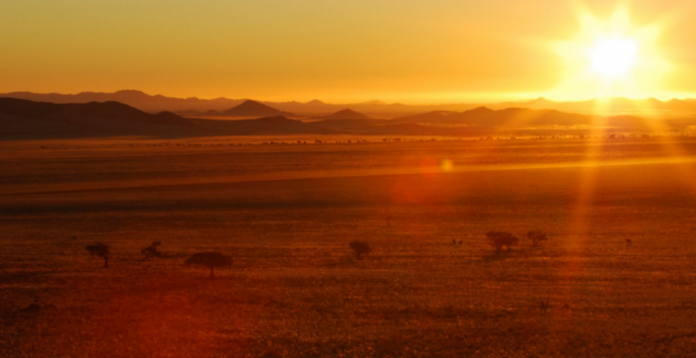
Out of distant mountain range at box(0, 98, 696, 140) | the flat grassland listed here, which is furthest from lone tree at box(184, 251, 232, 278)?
distant mountain range at box(0, 98, 696, 140)

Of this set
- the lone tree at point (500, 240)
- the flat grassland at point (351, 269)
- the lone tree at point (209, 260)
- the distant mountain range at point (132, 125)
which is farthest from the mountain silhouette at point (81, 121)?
the lone tree at point (500, 240)

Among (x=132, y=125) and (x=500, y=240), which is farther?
(x=132, y=125)

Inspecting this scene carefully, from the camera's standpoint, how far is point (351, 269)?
50.0 ft

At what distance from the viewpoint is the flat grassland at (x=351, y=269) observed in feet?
33.8

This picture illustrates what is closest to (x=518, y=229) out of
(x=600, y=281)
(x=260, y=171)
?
(x=600, y=281)

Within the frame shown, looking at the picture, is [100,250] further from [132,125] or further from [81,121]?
[81,121]

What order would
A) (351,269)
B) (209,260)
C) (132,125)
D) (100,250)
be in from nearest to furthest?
(209,260) < (351,269) < (100,250) < (132,125)

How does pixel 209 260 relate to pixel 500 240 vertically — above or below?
above

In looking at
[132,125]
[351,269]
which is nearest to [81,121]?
[132,125]

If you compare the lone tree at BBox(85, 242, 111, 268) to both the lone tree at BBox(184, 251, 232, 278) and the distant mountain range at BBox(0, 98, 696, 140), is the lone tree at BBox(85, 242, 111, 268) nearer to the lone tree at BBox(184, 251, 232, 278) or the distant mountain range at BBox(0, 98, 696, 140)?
the lone tree at BBox(184, 251, 232, 278)

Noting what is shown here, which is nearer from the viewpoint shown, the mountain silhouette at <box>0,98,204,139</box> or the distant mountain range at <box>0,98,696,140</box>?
the mountain silhouette at <box>0,98,204,139</box>

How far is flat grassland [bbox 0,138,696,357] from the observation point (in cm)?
1030

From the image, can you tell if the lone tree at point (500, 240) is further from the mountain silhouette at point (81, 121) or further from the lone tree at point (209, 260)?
the mountain silhouette at point (81, 121)

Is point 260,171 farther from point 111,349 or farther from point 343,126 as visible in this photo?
point 343,126
